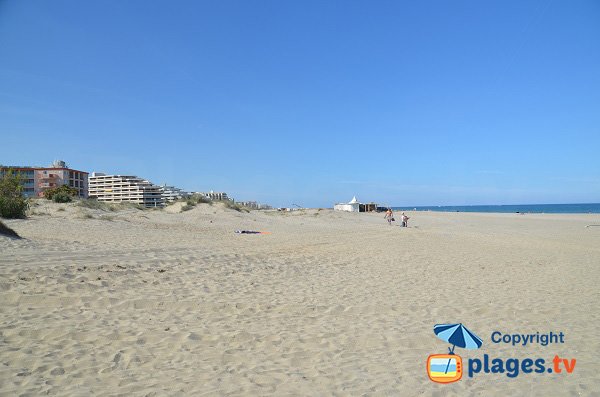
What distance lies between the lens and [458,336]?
5359mm

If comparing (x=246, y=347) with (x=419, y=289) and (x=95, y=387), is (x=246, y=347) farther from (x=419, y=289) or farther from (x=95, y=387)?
(x=419, y=289)

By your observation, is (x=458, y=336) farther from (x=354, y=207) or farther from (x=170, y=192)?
(x=170, y=192)

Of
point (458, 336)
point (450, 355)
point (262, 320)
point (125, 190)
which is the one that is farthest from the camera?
point (125, 190)

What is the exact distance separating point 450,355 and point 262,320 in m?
2.72

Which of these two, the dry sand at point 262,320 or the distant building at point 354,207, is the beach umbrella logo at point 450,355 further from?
the distant building at point 354,207

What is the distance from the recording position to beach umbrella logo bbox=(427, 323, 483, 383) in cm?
415

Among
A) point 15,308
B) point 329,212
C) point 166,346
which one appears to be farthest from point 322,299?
point 329,212

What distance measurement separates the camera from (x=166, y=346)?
179 inches

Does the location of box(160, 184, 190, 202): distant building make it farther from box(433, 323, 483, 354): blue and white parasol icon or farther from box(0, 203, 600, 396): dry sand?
box(433, 323, 483, 354): blue and white parasol icon

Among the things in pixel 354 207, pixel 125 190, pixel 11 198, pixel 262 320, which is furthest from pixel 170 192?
pixel 262 320

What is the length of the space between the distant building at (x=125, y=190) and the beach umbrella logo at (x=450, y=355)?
60.9 m

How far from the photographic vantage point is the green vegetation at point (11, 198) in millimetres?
17500

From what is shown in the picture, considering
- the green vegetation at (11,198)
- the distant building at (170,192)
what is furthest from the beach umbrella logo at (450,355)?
the distant building at (170,192)

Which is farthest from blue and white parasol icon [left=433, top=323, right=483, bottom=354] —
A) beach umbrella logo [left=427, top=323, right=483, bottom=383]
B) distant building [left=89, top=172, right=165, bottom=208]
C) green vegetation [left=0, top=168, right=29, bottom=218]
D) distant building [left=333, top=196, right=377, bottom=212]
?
distant building [left=89, top=172, right=165, bottom=208]
